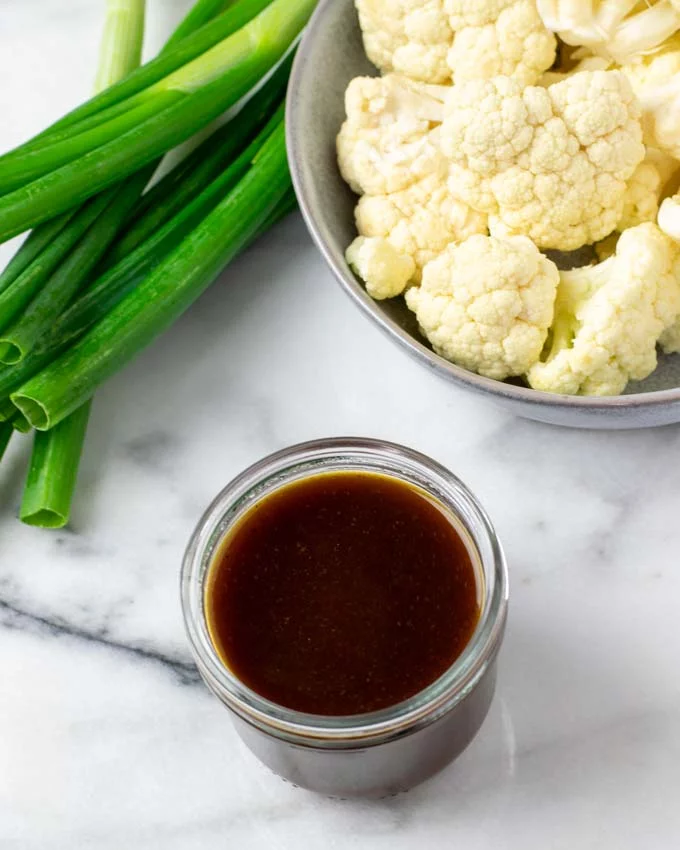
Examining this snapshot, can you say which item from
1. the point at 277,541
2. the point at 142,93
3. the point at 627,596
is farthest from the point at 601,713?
the point at 142,93

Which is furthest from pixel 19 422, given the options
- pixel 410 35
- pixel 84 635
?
pixel 410 35

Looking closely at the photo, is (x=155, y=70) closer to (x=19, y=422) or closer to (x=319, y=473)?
(x=19, y=422)

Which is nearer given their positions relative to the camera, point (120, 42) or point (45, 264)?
point (45, 264)

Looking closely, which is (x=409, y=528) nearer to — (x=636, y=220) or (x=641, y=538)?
(x=641, y=538)

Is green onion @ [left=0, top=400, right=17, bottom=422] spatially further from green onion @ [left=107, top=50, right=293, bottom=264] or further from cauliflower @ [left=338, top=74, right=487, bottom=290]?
cauliflower @ [left=338, top=74, right=487, bottom=290]

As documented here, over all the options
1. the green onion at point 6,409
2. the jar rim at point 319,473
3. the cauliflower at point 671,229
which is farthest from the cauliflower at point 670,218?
the green onion at point 6,409

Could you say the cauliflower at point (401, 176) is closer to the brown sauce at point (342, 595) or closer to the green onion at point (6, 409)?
the brown sauce at point (342, 595)

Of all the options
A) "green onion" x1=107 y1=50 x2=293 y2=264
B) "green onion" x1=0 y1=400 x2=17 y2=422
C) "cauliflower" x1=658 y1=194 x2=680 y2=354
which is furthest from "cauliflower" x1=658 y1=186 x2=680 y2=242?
"green onion" x1=0 y1=400 x2=17 y2=422
